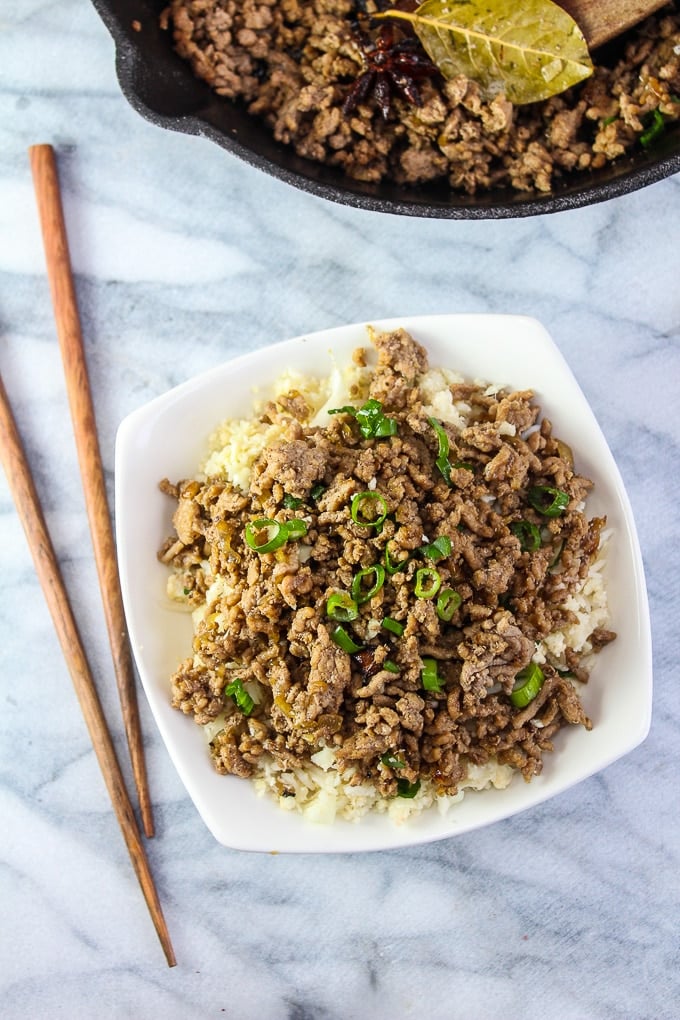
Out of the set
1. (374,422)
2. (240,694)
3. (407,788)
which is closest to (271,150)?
(374,422)

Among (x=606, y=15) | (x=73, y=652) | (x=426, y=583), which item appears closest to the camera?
(x=426, y=583)

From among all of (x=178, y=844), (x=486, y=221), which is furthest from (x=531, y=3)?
(x=178, y=844)

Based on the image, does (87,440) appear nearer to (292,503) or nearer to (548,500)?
(292,503)

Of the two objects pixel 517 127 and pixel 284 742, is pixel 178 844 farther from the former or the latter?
pixel 517 127

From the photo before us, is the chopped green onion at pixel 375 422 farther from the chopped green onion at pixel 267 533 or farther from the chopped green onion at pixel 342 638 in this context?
the chopped green onion at pixel 342 638

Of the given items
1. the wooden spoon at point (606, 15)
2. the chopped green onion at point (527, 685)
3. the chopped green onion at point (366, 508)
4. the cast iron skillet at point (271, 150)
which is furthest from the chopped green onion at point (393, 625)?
the wooden spoon at point (606, 15)
